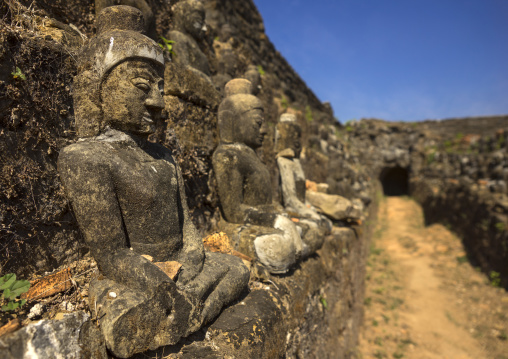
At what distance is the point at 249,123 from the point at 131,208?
1.72 m

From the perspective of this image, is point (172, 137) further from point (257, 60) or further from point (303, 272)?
point (257, 60)

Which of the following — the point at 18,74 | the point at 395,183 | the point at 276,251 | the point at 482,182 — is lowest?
the point at 395,183

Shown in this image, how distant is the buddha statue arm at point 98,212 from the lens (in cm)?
157

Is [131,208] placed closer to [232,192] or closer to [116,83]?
[116,83]

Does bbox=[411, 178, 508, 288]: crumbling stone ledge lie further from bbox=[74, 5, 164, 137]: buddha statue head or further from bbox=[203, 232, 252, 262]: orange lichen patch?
bbox=[74, 5, 164, 137]: buddha statue head

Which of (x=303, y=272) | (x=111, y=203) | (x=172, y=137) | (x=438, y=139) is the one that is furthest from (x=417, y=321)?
(x=438, y=139)

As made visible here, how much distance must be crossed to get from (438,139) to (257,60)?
14314mm

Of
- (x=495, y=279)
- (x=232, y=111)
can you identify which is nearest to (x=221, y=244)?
(x=232, y=111)

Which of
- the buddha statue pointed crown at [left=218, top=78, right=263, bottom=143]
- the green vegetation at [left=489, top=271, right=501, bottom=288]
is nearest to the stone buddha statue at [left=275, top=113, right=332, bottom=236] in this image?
the buddha statue pointed crown at [left=218, top=78, right=263, bottom=143]

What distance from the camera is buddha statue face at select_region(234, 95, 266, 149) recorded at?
A: 10.5 ft

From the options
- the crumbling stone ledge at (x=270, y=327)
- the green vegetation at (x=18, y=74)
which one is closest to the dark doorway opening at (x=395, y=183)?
the crumbling stone ledge at (x=270, y=327)

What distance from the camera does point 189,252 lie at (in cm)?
199

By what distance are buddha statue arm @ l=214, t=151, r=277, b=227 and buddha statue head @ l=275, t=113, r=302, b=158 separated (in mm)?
1583

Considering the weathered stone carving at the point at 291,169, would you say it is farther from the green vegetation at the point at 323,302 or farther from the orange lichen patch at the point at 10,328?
the orange lichen patch at the point at 10,328
